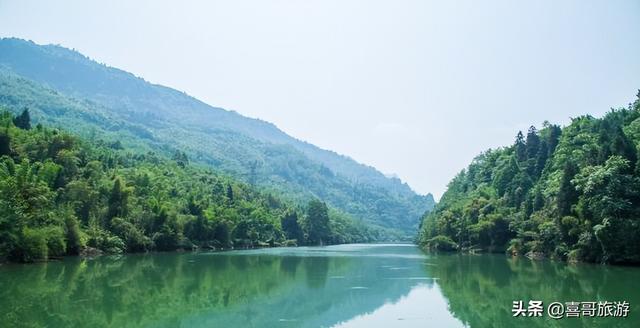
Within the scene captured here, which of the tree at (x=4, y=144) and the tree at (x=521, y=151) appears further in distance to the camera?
the tree at (x=521, y=151)

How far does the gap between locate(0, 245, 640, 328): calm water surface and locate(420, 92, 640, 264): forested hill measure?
4.67 metres

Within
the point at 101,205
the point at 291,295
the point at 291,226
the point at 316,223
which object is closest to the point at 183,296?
the point at 291,295

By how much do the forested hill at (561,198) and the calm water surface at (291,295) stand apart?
4.67 m

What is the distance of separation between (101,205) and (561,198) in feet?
158

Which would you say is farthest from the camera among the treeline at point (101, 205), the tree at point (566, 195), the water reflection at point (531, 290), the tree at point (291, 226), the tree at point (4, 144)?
the tree at point (291, 226)

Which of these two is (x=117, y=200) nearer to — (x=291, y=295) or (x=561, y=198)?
(x=291, y=295)

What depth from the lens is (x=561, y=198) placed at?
52156 mm

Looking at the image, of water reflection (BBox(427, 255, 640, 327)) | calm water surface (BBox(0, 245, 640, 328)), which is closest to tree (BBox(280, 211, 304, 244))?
calm water surface (BBox(0, 245, 640, 328))

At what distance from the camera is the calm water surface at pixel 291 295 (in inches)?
832

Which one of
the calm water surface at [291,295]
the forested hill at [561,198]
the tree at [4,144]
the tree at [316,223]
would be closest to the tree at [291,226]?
the tree at [316,223]

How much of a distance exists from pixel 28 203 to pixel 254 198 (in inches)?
3254

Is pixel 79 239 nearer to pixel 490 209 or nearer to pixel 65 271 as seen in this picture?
pixel 65 271

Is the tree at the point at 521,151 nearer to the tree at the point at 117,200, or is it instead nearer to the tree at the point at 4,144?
the tree at the point at 117,200

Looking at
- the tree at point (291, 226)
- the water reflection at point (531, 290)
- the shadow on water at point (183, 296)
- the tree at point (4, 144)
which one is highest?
the tree at point (4, 144)
